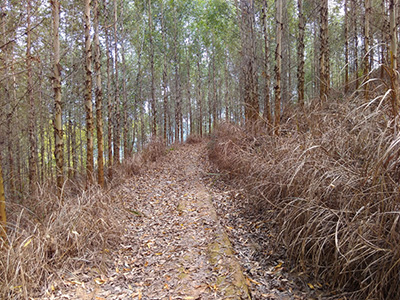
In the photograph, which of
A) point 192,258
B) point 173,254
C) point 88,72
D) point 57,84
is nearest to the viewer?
point 192,258

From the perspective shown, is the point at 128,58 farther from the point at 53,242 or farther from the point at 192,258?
the point at 192,258

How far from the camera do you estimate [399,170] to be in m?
2.32

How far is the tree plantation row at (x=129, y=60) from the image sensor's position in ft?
18.7

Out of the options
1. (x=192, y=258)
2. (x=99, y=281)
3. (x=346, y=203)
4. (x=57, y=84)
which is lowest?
(x=99, y=281)

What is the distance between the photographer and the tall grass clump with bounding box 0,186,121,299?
2629 mm

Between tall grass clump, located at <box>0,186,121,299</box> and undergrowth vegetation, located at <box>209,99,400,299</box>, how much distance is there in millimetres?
2468

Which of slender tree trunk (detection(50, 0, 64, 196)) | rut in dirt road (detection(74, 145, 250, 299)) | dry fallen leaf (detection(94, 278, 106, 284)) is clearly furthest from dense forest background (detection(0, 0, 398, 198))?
dry fallen leaf (detection(94, 278, 106, 284))

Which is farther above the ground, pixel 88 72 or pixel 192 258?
pixel 88 72

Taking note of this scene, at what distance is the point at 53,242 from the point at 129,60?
18742mm

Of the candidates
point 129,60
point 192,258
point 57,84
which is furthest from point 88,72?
point 129,60

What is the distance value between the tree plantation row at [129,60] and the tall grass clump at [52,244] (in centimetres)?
48

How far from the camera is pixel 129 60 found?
1964cm

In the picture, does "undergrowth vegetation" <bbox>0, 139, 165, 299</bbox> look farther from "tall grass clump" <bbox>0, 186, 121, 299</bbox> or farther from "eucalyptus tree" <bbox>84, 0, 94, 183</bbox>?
"eucalyptus tree" <bbox>84, 0, 94, 183</bbox>

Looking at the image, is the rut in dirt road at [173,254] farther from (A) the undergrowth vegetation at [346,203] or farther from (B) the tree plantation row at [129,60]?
(B) the tree plantation row at [129,60]
